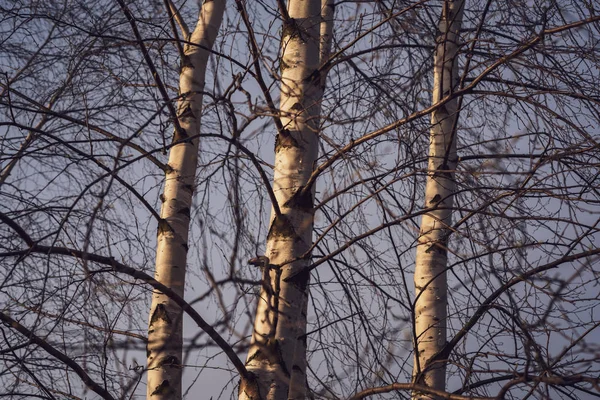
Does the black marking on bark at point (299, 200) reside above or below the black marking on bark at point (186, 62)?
below

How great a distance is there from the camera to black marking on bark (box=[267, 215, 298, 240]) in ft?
8.89

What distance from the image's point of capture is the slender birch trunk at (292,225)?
8.23 ft

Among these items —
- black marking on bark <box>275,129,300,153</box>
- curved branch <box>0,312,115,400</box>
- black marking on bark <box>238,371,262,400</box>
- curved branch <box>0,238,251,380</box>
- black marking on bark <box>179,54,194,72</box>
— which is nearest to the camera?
curved branch <box>0,238,251,380</box>

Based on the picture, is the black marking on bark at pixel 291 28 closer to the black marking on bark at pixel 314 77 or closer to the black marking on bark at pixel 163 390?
the black marking on bark at pixel 314 77

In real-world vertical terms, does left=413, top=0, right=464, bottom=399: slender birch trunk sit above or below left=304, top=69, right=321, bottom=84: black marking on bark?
below

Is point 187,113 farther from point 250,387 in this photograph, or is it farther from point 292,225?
point 250,387

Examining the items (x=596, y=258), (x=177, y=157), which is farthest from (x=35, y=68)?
(x=596, y=258)

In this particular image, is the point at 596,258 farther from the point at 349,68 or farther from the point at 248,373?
the point at 349,68

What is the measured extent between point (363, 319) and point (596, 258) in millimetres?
1134

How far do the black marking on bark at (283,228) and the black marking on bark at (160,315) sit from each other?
1.03m

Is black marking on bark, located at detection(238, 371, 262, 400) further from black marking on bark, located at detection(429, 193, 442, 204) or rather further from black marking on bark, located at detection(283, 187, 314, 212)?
black marking on bark, located at detection(429, 193, 442, 204)

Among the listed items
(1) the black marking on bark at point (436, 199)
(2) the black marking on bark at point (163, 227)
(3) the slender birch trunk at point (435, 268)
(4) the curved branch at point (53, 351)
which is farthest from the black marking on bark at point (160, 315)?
(1) the black marking on bark at point (436, 199)

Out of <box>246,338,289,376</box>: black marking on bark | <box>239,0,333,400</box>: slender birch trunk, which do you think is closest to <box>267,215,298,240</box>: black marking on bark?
<box>239,0,333,400</box>: slender birch trunk

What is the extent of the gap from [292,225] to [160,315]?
115 centimetres
